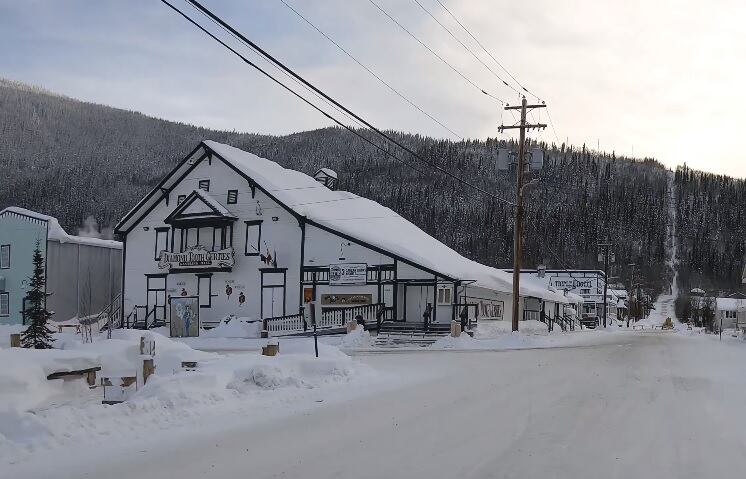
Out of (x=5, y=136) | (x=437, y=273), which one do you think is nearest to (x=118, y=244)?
(x=437, y=273)

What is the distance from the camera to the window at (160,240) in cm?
4188

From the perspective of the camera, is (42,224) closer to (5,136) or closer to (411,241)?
(411,241)

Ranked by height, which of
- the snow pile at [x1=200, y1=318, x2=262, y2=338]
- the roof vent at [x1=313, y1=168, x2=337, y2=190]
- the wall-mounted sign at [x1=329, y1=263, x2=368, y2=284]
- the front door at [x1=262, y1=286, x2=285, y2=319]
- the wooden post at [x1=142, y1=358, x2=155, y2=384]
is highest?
the roof vent at [x1=313, y1=168, x2=337, y2=190]

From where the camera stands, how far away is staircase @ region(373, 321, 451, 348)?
31062 millimetres

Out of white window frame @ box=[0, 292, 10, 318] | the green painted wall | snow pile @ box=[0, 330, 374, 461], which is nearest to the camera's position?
snow pile @ box=[0, 330, 374, 461]

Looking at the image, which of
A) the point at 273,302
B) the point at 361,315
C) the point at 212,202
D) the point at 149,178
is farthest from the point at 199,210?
the point at 149,178

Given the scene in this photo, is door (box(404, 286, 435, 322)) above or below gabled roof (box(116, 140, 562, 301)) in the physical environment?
below

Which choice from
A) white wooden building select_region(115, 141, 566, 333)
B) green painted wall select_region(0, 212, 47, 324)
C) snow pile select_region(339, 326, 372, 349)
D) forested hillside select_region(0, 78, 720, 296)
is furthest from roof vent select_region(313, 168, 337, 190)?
forested hillside select_region(0, 78, 720, 296)

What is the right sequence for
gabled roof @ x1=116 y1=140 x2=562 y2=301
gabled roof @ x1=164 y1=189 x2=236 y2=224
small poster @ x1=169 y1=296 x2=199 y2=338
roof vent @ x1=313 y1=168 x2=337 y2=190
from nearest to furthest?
gabled roof @ x1=116 y1=140 x2=562 y2=301 < small poster @ x1=169 y1=296 x2=199 y2=338 < gabled roof @ x1=164 y1=189 x2=236 y2=224 < roof vent @ x1=313 y1=168 x2=337 y2=190

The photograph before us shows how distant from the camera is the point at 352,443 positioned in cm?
852

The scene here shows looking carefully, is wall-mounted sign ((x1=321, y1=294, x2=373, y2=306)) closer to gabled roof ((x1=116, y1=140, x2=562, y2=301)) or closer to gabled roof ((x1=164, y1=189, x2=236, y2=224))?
gabled roof ((x1=116, y1=140, x2=562, y2=301))

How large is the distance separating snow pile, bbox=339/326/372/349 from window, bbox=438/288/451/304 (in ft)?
18.9

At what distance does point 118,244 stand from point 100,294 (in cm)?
375

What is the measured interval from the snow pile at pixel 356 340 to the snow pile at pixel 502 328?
19.0 feet
